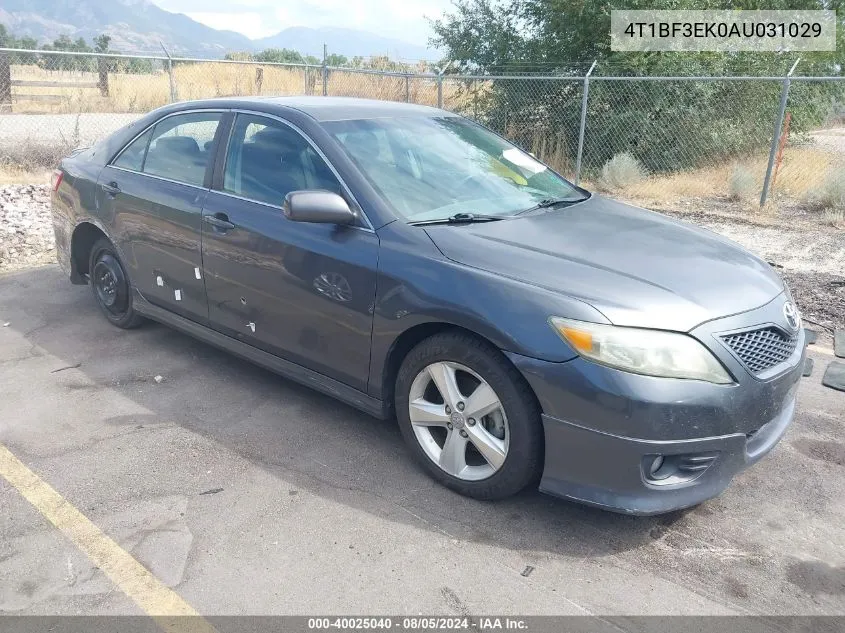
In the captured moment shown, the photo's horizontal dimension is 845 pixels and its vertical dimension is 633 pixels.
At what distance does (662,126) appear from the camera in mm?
12602

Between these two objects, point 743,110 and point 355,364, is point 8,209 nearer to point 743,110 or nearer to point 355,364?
point 355,364

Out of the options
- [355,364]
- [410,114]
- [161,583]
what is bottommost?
[161,583]

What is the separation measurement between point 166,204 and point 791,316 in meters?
3.53

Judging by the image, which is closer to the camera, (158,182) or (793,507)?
(793,507)

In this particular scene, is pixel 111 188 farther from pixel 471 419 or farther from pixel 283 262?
pixel 471 419

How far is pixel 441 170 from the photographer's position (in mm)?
3951

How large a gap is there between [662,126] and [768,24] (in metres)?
3.04

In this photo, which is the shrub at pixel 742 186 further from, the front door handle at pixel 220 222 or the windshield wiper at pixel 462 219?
the front door handle at pixel 220 222

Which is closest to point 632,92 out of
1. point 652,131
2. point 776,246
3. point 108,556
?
point 652,131

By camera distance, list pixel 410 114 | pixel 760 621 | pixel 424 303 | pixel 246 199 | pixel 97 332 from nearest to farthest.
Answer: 1. pixel 760 621
2. pixel 424 303
3. pixel 246 199
4. pixel 410 114
5. pixel 97 332

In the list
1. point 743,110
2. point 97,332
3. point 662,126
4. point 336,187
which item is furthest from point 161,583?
point 743,110

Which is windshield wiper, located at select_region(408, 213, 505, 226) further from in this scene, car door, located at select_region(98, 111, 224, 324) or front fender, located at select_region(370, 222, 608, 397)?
car door, located at select_region(98, 111, 224, 324)

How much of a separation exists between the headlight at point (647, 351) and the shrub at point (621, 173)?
9496 millimetres

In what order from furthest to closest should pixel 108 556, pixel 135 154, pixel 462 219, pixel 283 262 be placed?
1. pixel 135 154
2. pixel 283 262
3. pixel 462 219
4. pixel 108 556
